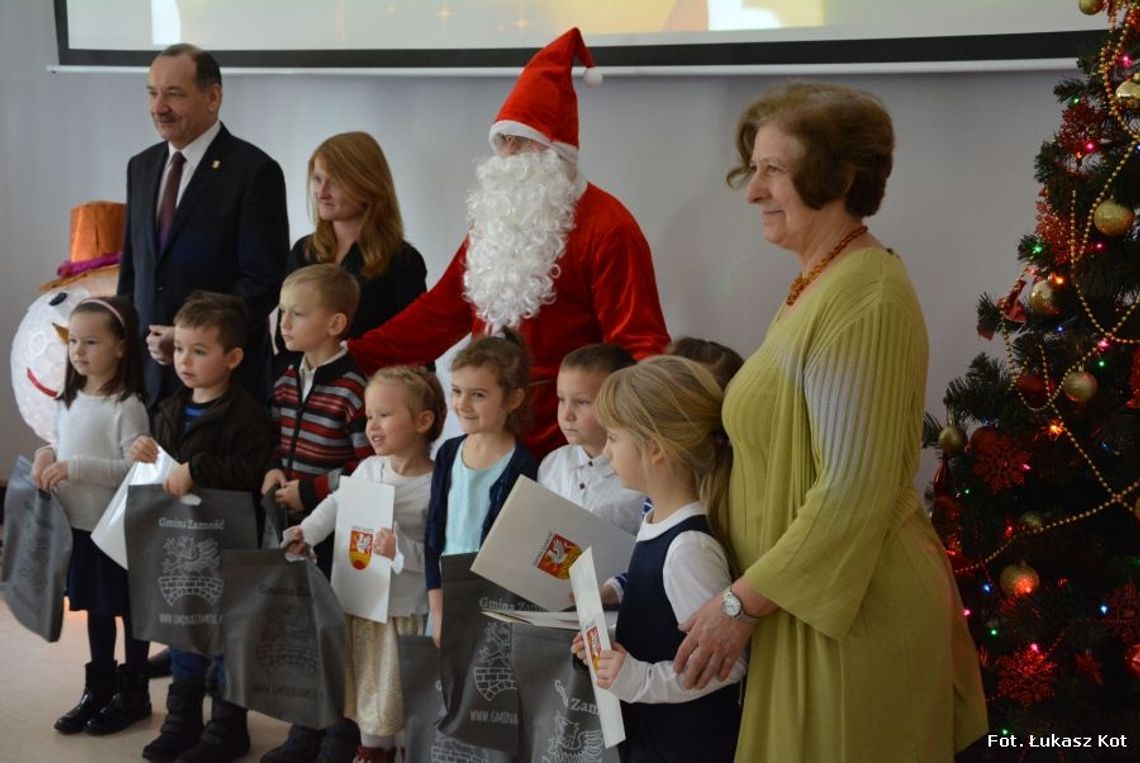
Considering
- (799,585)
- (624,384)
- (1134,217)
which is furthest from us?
(1134,217)

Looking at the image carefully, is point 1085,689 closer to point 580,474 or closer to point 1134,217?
point 1134,217

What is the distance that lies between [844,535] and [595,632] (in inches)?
18.2

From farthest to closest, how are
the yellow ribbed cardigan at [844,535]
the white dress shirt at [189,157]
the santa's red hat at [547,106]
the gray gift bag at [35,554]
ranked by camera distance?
the white dress shirt at [189,157]
the gray gift bag at [35,554]
the santa's red hat at [547,106]
the yellow ribbed cardigan at [844,535]

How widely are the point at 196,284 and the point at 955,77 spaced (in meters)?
2.31

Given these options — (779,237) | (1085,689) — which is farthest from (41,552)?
(1085,689)

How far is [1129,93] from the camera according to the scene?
8.03ft

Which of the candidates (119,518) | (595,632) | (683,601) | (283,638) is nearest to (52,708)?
(119,518)

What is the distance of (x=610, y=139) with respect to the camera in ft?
14.1

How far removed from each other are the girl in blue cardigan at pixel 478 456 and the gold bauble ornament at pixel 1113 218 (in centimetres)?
129

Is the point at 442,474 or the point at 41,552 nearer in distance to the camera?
the point at 442,474

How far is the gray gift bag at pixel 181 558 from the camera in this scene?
11.3 feet

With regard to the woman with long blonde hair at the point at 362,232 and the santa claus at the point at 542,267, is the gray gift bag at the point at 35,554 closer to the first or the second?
the woman with long blonde hair at the point at 362,232

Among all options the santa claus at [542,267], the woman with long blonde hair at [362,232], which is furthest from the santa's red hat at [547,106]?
the woman with long blonde hair at [362,232]

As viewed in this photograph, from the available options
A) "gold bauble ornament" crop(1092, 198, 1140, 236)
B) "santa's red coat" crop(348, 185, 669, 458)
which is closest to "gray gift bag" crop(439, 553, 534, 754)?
"santa's red coat" crop(348, 185, 669, 458)
